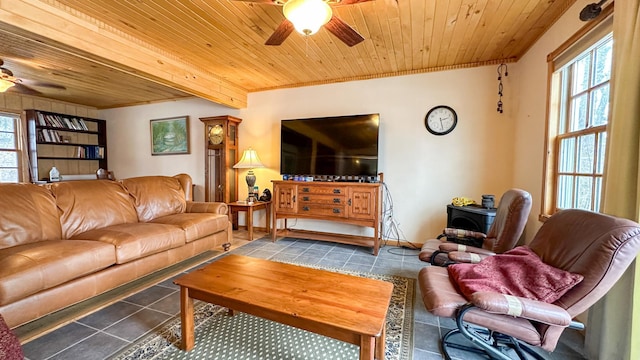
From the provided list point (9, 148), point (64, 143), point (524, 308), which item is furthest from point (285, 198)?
point (9, 148)

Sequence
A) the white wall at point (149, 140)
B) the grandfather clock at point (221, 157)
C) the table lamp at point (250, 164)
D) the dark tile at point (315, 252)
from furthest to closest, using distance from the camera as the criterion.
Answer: the white wall at point (149, 140) < the grandfather clock at point (221, 157) < the table lamp at point (250, 164) < the dark tile at point (315, 252)

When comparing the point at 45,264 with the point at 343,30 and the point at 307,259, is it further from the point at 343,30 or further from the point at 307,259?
the point at 343,30

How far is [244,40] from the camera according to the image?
2.70 meters

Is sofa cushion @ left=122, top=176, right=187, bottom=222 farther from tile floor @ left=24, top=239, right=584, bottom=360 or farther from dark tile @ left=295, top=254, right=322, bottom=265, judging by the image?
dark tile @ left=295, top=254, right=322, bottom=265

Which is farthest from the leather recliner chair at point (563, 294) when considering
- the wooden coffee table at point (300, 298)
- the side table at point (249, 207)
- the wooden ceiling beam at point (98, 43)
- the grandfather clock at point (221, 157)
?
the grandfather clock at point (221, 157)

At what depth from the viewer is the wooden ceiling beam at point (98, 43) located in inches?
76.3

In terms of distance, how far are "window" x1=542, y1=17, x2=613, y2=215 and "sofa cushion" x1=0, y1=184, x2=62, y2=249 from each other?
165 inches

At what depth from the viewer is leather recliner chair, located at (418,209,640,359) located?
43.8 inches

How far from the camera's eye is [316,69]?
349 cm

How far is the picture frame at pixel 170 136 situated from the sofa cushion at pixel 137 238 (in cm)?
266

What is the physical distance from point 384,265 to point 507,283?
5.32ft

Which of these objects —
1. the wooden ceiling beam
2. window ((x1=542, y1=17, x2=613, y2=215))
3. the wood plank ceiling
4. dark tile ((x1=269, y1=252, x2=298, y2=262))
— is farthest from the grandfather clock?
window ((x1=542, y1=17, x2=613, y2=215))

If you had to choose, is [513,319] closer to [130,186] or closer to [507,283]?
[507,283]

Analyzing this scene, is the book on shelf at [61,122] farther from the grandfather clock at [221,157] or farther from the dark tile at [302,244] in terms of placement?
the dark tile at [302,244]
